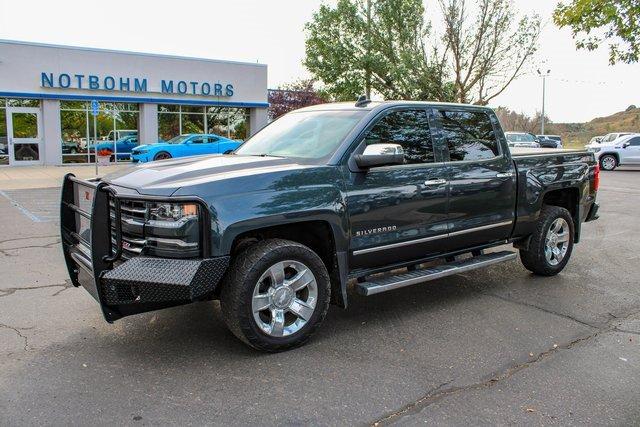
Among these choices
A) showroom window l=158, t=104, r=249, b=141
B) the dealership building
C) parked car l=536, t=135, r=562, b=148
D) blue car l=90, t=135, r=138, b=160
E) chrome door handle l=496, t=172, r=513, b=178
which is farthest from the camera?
showroom window l=158, t=104, r=249, b=141

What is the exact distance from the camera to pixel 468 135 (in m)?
5.58

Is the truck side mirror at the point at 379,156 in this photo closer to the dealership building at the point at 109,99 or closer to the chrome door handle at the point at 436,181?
the chrome door handle at the point at 436,181

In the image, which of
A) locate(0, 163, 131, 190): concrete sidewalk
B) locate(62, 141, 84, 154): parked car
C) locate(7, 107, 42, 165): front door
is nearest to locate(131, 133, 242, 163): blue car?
locate(0, 163, 131, 190): concrete sidewalk

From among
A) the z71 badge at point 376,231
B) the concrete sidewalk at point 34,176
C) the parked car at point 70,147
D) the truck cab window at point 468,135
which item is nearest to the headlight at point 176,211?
the z71 badge at point 376,231

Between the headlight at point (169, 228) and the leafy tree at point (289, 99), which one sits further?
the leafy tree at point (289, 99)

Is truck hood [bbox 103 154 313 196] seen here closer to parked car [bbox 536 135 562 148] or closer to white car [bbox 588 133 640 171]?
parked car [bbox 536 135 562 148]

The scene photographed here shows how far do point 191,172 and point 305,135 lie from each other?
1310mm

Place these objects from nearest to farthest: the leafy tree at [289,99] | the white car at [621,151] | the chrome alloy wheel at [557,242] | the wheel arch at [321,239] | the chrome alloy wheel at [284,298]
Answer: the chrome alloy wheel at [284,298] → the wheel arch at [321,239] → the chrome alloy wheel at [557,242] → the white car at [621,151] → the leafy tree at [289,99]

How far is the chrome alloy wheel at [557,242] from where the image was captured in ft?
20.6

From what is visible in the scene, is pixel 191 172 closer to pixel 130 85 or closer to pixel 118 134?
pixel 130 85

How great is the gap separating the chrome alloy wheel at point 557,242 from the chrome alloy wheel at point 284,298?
10.6ft

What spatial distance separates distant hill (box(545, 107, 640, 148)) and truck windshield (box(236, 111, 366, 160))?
76970 mm

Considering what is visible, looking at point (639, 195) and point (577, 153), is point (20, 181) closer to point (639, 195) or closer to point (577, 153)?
point (577, 153)

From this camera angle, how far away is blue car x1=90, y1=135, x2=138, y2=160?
26625mm
